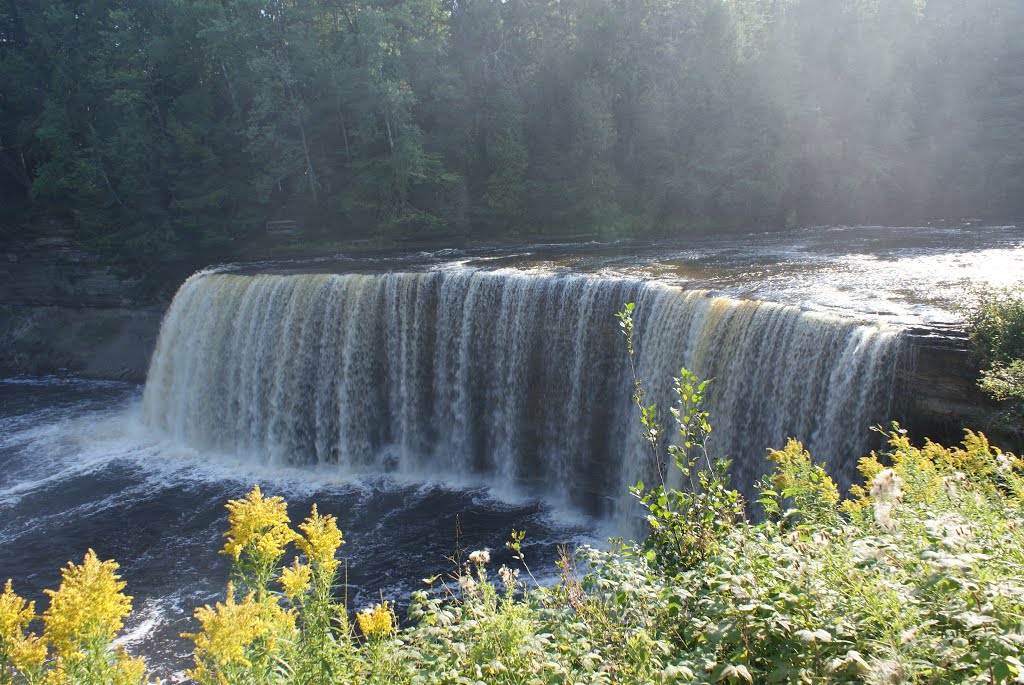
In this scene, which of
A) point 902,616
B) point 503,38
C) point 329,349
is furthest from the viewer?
point 503,38

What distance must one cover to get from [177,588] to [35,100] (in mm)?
24050

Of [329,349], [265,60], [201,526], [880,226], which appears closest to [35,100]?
[265,60]

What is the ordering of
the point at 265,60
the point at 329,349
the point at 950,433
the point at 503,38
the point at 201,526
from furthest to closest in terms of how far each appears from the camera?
the point at 503,38
the point at 265,60
the point at 329,349
the point at 201,526
the point at 950,433

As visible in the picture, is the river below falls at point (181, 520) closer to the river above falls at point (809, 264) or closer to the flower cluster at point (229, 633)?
the river above falls at point (809, 264)

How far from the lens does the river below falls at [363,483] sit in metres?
10.7

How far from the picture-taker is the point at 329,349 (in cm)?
1565

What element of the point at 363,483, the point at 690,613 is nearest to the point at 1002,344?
the point at 690,613

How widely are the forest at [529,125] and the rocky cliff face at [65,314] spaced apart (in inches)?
33.1

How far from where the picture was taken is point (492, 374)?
47.0 feet

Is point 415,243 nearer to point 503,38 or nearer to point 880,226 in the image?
point 503,38

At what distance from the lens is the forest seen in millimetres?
23422

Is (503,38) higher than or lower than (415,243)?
higher

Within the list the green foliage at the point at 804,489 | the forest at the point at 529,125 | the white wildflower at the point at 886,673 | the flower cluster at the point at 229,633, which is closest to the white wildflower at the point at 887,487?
the green foliage at the point at 804,489

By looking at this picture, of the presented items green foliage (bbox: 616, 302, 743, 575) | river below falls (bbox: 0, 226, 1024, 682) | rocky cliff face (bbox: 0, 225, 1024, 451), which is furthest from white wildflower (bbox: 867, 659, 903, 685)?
rocky cliff face (bbox: 0, 225, 1024, 451)
